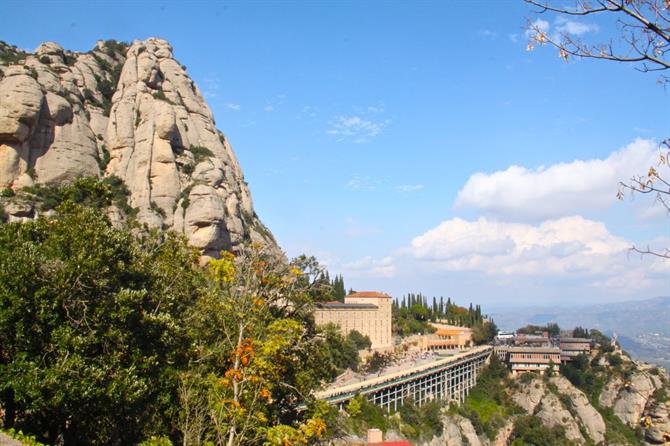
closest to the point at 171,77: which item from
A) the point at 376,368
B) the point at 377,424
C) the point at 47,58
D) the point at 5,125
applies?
the point at 47,58

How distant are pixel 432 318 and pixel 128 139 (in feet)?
229

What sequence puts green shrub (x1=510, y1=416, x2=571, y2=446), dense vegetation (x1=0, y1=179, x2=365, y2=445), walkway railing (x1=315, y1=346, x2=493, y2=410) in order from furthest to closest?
green shrub (x1=510, y1=416, x2=571, y2=446) → walkway railing (x1=315, y1=346, x2=493, y2=410) → dense vegetation (x1=0, y1=179, x2=365, y2=445)

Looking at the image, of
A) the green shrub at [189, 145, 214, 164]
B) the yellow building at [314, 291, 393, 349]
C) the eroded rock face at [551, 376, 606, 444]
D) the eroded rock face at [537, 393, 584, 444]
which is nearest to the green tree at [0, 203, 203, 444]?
the green shrub at [189, 145, 214, 164]

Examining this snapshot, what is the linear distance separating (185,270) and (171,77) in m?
62.4

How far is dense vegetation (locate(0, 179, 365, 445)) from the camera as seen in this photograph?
13.1 meters

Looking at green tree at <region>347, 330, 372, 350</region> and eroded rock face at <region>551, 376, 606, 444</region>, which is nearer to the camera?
eroded rock face at <region>551, 376, 606, 444</region>

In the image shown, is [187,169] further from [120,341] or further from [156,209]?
[120,341]

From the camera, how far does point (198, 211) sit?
5503cm

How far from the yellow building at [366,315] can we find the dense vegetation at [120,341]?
59449 mm

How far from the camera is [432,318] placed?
109812 millimetres

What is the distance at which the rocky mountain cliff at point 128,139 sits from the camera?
5150cm

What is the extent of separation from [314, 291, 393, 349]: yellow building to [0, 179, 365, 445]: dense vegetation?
195ft

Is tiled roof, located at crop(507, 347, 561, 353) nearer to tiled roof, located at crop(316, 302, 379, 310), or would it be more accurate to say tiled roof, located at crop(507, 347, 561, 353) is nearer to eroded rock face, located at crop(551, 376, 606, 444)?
eroded rock face, located at crop(551, 376, 606, 444)

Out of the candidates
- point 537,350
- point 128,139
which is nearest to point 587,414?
point 537,350
